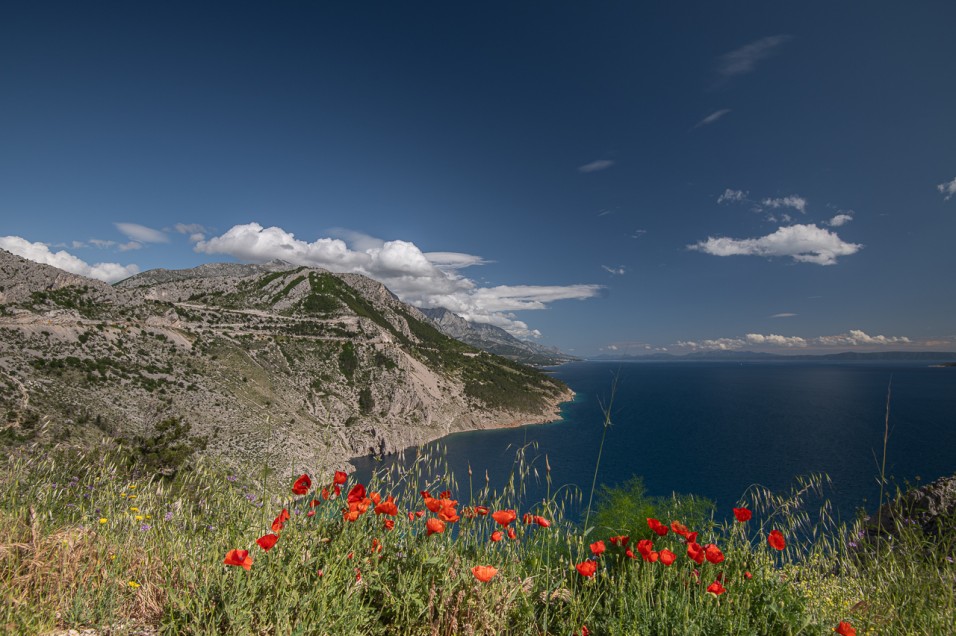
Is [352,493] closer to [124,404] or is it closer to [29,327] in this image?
[124,404]

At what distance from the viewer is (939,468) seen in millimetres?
68938

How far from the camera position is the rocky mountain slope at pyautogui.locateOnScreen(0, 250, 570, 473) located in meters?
48.9

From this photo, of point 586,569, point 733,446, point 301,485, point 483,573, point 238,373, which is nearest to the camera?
point 483,573

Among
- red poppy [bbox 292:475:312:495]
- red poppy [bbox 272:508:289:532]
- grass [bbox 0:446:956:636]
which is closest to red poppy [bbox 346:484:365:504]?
grass [bbox 0:446:956:636]

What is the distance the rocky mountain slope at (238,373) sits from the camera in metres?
48.9

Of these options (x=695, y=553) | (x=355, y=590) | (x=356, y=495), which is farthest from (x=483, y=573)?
(x=695, y=553)

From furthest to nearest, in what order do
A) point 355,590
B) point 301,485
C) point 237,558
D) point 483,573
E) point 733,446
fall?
point 733,446 → point 301,485 → point 355,590 → point 483,573 → point 237,558

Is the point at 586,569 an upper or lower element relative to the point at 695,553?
lower

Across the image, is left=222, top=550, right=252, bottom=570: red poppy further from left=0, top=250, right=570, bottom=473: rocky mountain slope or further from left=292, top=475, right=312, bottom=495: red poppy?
left=0, top=250, right=570, bottom=473: rocky mountain slope

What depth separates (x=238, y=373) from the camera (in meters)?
80.8

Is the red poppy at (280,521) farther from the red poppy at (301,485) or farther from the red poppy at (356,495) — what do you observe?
the red poppy at (356,495)

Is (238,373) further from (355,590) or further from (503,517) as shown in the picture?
(503,517)

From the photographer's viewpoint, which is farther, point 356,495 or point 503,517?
point 503,517

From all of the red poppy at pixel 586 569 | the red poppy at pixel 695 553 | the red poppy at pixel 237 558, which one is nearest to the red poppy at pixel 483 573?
the red poppy at pixel 586 569
